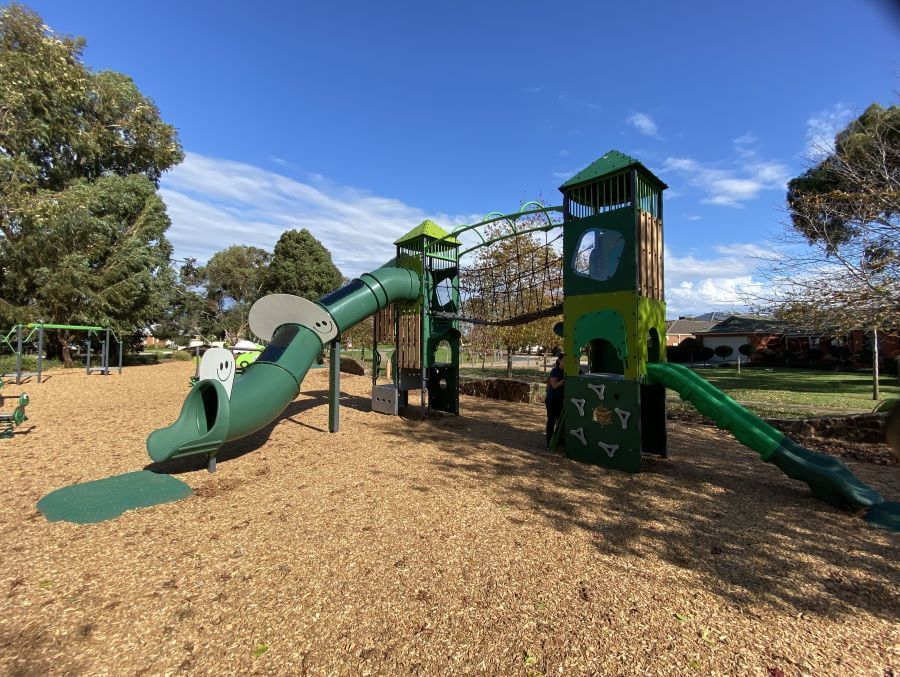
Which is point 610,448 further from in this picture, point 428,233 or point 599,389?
point 428,233

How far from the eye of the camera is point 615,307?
6375 mm

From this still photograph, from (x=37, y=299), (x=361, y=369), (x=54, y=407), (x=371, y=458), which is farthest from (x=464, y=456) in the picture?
(x=37, y=299)

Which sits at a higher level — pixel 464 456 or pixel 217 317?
pixel 217 317

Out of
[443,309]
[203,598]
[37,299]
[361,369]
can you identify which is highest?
[37,299]

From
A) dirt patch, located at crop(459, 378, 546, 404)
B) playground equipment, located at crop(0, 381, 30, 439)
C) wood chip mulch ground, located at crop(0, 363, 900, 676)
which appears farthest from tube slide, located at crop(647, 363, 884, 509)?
playground equipment, located at crop(0, 381, 30, 439)

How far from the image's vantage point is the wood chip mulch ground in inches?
110

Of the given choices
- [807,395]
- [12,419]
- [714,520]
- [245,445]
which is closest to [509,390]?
[245,445]

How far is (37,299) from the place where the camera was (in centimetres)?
1992

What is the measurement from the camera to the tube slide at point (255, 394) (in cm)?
571

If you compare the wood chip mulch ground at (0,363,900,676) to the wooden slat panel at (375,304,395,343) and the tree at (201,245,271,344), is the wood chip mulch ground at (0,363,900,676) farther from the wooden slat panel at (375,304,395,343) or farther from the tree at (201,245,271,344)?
the tree at (201,245,271,344)

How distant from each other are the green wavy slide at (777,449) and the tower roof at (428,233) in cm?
582

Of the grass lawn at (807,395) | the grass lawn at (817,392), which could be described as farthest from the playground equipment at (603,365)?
the grass lawn at (817,392)

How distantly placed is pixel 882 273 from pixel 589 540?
828 centimetres

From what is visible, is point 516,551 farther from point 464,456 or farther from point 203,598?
point 464,456
